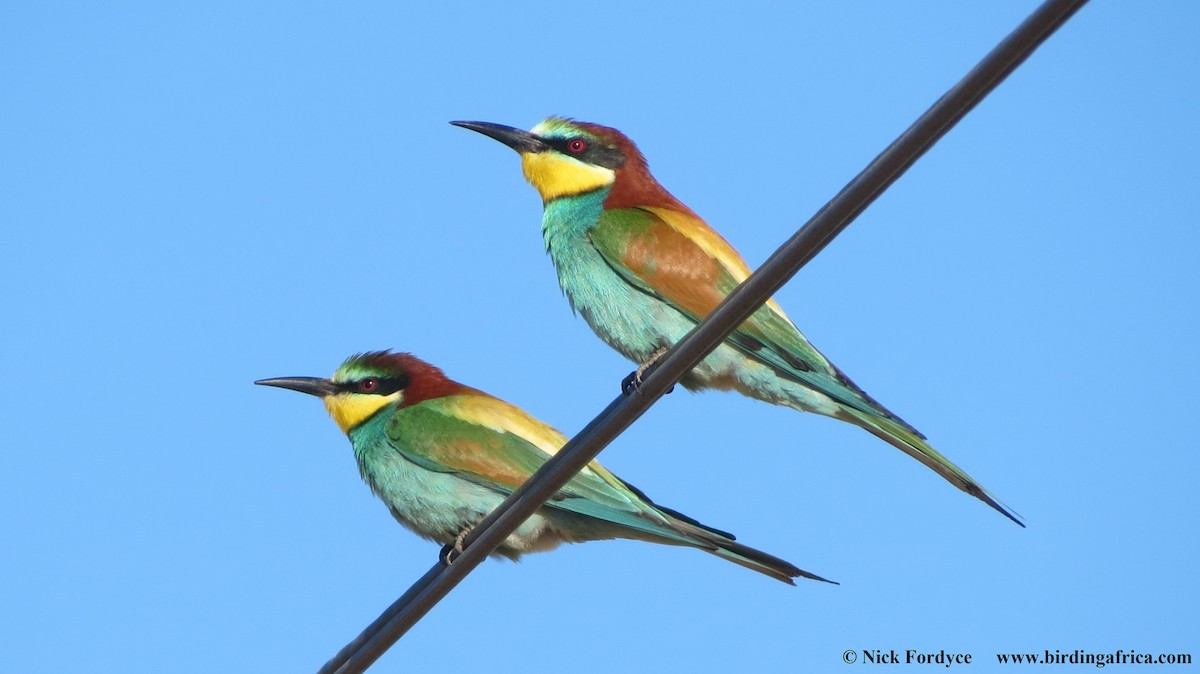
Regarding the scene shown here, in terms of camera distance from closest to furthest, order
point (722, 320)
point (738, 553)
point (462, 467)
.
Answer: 1. point (722, 320)
2. point (738, 553)
3. point (462, 467)

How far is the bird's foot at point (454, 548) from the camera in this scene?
3.60 meters

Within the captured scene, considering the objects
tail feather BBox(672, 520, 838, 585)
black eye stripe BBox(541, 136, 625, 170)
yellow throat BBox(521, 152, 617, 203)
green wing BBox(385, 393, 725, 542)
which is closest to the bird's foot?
green wing BBox(385, 393, 725, 542)

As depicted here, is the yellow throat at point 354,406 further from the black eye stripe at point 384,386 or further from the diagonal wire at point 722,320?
the diagonal wire at point 722,320

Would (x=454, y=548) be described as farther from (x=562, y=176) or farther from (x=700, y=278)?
(x=562, y=176)

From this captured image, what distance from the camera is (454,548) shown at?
366 cm

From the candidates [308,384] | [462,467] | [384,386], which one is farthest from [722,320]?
[308,384]

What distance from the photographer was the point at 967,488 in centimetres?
350

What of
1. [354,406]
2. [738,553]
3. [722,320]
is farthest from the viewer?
[354,406]

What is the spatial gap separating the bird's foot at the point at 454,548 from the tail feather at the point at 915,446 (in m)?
1.10

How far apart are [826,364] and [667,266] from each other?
0.54 meters

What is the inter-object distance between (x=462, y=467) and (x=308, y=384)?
91 cm

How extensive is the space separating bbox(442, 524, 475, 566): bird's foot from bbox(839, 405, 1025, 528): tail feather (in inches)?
43.2

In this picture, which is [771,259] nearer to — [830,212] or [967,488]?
[830,212]

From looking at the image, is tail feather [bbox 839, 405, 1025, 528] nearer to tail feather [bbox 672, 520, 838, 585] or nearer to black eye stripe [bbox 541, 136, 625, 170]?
Answer: tail feather [bbox 672, 520, 838, 585]
